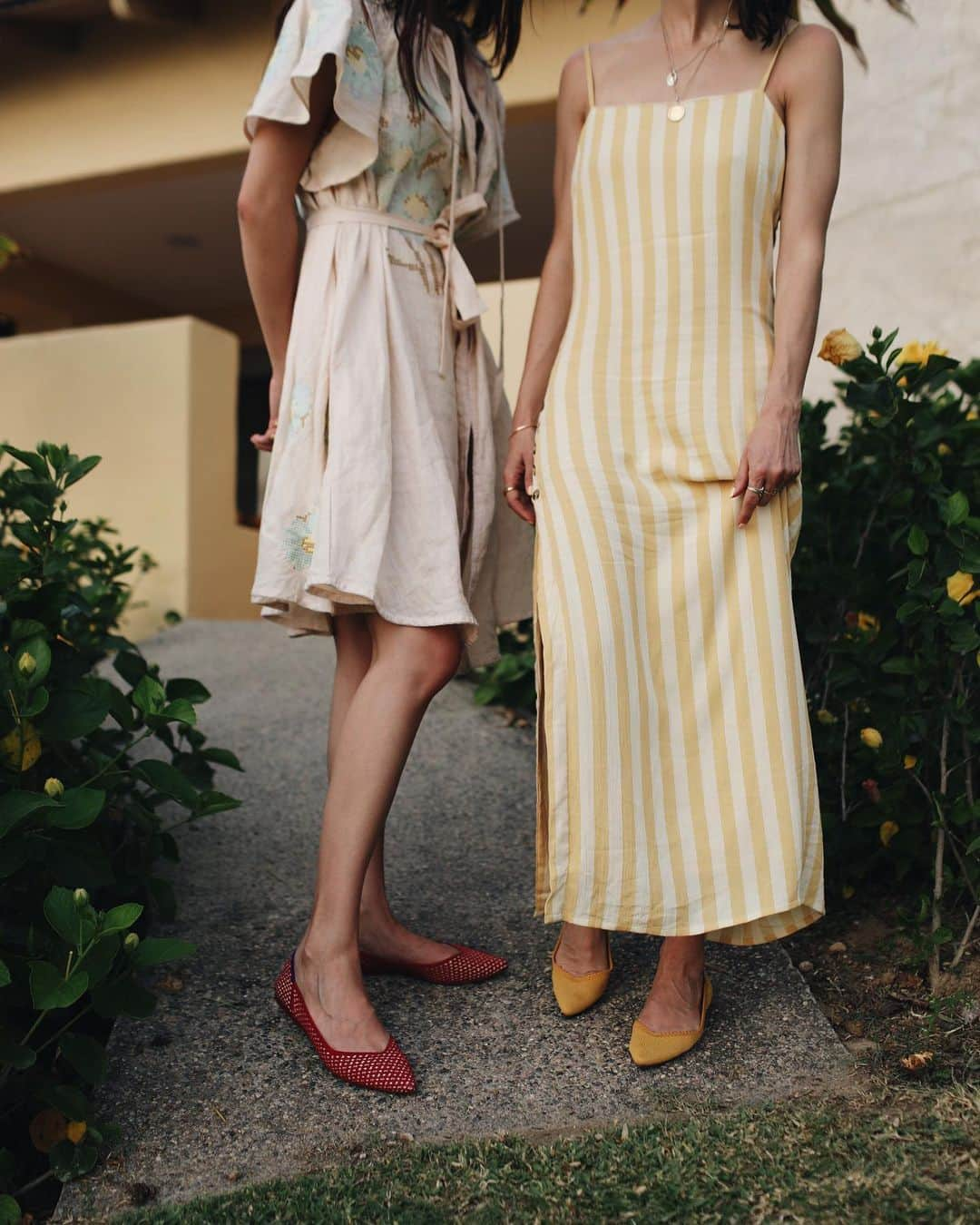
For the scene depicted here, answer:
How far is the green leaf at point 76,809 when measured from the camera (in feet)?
5.23

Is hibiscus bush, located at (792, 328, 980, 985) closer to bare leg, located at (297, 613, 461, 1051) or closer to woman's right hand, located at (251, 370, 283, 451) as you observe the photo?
bare leg, located at (297, 613, 461, 1051)

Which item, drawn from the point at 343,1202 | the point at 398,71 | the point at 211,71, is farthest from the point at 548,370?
the point at 211,71

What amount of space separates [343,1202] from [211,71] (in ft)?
22.1

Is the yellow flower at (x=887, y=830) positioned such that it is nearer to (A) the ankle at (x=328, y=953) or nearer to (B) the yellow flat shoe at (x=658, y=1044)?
(B) the yellow flat shoe at (x=658, y=1044)

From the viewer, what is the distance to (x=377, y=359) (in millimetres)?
1944

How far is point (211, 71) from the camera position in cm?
676

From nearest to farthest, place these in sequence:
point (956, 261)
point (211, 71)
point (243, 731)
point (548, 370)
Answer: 1. point (548, 370)
2. point (956, 261)
3. point (243, 731)
4. point (211, 71)

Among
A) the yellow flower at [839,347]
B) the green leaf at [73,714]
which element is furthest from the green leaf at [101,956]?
the yellow flower at [839,347]

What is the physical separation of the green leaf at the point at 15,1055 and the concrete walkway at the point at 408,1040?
210 millimetres

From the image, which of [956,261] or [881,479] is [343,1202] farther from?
[956,261]

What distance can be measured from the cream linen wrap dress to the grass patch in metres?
0.83

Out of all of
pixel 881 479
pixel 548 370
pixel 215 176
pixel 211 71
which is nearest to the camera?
pixel 548 370

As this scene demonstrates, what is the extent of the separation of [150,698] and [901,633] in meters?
1.48

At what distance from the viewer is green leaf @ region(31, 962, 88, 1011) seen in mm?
1456
